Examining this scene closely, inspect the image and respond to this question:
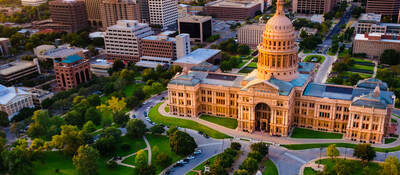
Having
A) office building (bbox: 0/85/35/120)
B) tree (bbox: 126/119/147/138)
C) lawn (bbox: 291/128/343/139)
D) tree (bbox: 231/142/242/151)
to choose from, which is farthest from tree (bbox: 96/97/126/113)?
lawn (bbox: 291/128/343/139)

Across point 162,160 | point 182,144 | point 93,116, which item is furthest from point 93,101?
point 162,160

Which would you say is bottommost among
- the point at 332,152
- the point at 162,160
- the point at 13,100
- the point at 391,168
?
the point at 162,160

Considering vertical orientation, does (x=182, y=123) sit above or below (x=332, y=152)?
below

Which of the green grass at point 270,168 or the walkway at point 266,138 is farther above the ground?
the walkway at point 266,138

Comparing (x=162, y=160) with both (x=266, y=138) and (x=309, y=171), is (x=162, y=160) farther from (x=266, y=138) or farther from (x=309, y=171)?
(x=309, y=171)

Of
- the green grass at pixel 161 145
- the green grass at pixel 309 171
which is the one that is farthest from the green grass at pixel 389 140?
the green grass at pixel 161 145

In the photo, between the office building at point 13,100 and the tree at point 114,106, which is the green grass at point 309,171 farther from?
the office building at point 13,100
